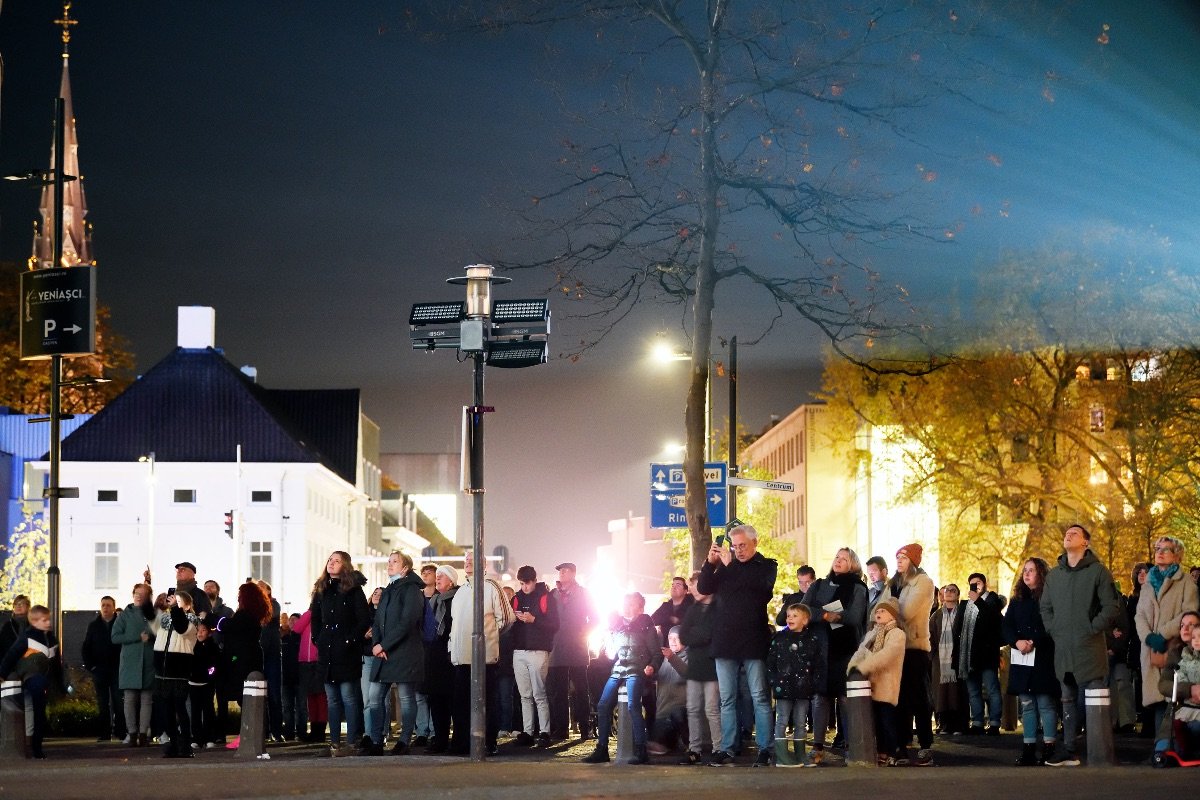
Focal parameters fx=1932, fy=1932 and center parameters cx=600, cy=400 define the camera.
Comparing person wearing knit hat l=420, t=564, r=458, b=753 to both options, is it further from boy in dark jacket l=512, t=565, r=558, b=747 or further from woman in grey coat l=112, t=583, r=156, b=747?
woman in grey coat l=112, t=583, r=156, b=747

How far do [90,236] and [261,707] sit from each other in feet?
338

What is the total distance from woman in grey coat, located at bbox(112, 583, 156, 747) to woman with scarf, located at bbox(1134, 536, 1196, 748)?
10.7 meters

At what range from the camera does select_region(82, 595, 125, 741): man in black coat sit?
2470 cm

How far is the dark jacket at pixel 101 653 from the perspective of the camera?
24.7 meters

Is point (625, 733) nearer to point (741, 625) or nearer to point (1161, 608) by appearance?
point (741, 625)

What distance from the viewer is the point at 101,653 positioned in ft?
81.3

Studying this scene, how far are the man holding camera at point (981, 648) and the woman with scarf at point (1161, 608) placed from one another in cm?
466

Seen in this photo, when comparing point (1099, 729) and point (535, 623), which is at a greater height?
point (535, 623)

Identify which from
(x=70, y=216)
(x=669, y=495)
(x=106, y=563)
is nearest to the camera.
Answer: (x=669, y=495)

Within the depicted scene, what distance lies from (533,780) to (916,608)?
14.1 ft

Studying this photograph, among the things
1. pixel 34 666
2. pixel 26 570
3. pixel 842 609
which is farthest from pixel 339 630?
pixel 26 570

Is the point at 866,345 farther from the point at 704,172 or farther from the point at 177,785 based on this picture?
the point at 177,785

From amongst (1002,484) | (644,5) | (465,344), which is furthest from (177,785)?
(1002,484)

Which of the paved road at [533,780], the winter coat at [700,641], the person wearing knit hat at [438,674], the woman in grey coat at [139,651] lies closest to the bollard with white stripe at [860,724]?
the paved road at [533,780]
